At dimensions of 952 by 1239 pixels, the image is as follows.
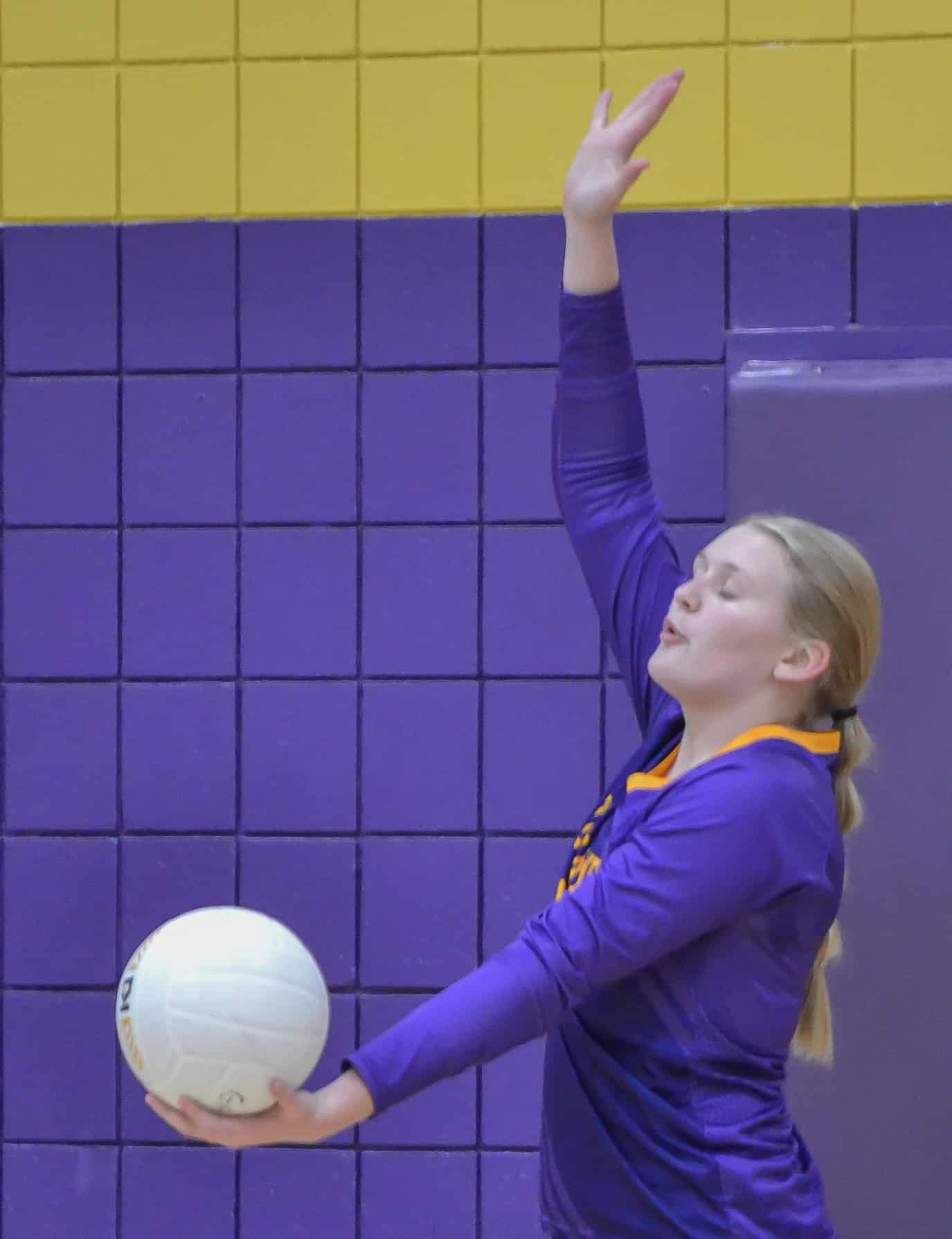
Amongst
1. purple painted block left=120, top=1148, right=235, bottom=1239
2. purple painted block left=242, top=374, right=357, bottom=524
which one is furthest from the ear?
purple painted block left=120, top=1148, right=235, bottom=1239

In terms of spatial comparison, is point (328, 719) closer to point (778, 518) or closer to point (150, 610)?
point (150, 610)

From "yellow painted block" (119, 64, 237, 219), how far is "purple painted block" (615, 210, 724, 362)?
714 mm

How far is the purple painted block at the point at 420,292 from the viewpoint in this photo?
2.68 metres

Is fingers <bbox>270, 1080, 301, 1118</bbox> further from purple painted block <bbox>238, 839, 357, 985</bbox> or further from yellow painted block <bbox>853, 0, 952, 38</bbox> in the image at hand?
yellow painted block <bbox>853, 0, 952, 38</bbox>

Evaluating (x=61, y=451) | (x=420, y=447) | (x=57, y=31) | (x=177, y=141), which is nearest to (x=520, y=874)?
(x=420, y=447)

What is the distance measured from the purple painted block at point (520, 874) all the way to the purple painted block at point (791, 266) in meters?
0.94

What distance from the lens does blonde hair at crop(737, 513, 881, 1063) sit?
1.57 meters

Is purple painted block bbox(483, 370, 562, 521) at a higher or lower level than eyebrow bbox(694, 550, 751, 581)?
higher

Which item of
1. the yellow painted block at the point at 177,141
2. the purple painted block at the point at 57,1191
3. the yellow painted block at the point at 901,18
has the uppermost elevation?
the yellow painted block at the point at 901,18

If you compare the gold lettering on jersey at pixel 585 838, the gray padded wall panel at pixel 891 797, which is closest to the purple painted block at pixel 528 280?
the gray padded wall panel at pixel 891 797

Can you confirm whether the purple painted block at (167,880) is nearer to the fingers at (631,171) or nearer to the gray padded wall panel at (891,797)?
the gray padded wall panel at (891,797)

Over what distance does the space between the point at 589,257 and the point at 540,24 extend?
3.77ft

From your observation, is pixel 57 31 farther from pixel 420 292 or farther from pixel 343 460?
pixel 343 460

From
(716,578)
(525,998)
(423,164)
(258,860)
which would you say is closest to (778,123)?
(423,164)
